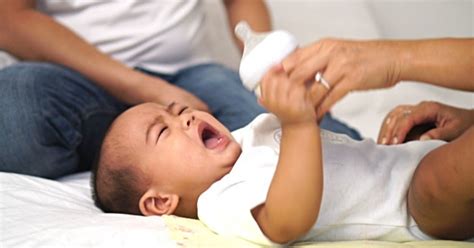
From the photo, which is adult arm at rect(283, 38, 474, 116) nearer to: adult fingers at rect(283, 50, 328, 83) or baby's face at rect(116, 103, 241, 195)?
adult fingers at rect(283, 50, 328, 83)

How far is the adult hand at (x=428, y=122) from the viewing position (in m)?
1.25

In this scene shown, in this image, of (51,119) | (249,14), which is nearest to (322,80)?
(51,119)

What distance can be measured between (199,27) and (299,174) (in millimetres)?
912

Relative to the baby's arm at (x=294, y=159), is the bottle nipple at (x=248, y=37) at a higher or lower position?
higher

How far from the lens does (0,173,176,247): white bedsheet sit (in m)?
0.97

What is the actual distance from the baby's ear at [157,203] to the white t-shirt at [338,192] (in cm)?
8

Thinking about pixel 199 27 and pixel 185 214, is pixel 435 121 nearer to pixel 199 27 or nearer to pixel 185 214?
pixel 185 214

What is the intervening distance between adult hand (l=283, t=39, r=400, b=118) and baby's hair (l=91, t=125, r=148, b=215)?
335 mm

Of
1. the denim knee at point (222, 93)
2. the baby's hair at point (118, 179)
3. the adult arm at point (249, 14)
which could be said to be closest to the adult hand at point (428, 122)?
the denim knee at point (222, 93)

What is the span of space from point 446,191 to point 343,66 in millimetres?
238

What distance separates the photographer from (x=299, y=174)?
3.01 ft

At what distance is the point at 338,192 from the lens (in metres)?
1.06

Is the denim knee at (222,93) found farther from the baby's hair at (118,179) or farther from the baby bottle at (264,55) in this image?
the baby bottle at (264,55)

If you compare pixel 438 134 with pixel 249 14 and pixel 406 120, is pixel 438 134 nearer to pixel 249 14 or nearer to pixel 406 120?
pixel 406 120
